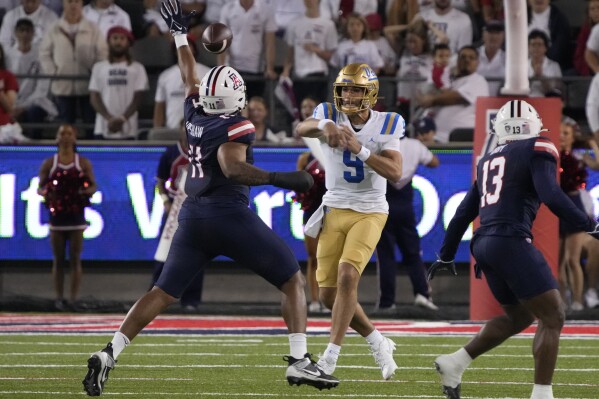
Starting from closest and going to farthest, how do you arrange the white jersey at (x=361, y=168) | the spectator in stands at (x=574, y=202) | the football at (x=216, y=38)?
1. the white jersey at (x=361, y=168)
2. the football at (x=216, y=38)
3. the spectator in stands at (x=574, y=202)

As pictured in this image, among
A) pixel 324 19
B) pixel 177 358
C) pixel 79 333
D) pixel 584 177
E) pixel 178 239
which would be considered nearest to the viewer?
pixel 178 239

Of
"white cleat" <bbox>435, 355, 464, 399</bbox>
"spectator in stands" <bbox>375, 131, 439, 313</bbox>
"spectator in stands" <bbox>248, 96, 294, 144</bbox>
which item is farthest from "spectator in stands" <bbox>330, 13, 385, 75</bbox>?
"white cleat" <bbox>435, 355, 464, 399</bbox>

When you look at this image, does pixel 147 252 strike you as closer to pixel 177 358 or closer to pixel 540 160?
pixel 177 358

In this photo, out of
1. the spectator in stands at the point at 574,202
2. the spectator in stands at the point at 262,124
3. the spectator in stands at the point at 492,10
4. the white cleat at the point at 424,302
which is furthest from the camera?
the spectator in stands at the point at 492,10

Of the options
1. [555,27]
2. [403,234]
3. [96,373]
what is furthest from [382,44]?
[96,373]

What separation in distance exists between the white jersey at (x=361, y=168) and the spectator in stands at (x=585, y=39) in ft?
24.6

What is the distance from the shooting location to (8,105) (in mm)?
15469

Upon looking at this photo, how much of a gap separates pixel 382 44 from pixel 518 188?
348 inches

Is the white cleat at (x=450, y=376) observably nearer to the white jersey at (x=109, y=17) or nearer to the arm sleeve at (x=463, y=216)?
the arm sleeve at (x=463, y=216)

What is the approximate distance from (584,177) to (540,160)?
6441 mm

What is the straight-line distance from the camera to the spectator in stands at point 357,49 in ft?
51.4

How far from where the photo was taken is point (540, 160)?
741 centimetres

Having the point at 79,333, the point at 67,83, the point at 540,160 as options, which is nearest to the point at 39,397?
the point at 540,160

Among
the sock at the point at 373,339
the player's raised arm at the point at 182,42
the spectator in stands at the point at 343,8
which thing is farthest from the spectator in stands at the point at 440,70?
the sock at the point at 373,339
